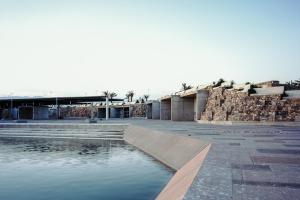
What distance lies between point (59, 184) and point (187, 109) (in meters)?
33.8

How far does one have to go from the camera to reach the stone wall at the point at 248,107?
2489 centimetres

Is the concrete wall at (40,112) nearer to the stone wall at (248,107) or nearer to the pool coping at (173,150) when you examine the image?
the stone wall at (248,107)

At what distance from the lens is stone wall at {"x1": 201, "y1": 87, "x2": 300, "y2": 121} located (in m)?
24.9

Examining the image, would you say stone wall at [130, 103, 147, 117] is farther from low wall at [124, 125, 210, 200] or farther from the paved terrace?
the paved terrace

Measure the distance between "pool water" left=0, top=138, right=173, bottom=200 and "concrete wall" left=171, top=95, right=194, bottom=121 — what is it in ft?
86.0

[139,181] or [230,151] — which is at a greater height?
[230,151]

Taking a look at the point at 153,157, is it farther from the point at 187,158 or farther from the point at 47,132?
the point at 47,132

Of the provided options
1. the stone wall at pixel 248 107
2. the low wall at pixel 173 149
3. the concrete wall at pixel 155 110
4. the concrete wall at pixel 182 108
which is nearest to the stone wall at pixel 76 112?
the concrete wall at pixel 155 110

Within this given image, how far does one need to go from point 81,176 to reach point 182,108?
106ft

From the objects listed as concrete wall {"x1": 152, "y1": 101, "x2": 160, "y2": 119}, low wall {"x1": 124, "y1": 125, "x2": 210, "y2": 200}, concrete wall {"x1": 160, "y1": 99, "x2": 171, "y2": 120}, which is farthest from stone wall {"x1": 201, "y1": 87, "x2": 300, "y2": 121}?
concrete wall {"x1": 152, "y1": 101, "x2": 160, "y2": 119}

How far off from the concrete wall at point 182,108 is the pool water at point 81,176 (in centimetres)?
2621

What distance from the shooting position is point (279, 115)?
25156 mm

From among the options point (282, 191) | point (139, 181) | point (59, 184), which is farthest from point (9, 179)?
point (282, 191)

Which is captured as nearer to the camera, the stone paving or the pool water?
the stone paving
